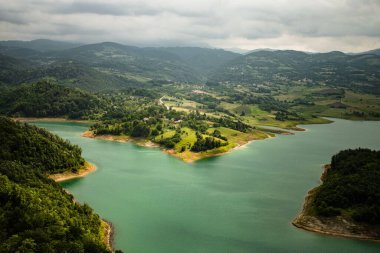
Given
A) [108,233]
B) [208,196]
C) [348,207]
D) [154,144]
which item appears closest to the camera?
[108,233]

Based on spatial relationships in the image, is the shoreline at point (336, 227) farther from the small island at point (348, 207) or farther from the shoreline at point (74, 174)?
the shoreline at point (74, 174)

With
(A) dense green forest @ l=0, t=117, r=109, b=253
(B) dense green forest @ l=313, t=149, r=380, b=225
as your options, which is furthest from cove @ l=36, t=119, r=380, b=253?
(A) dense green forest @ l=0, t=117, r=109, b=253

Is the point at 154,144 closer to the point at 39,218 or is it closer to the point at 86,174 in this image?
the point at 86,174

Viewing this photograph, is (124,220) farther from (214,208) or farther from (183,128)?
(183,128)

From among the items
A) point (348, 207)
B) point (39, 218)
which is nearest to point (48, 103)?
point (39, 218)

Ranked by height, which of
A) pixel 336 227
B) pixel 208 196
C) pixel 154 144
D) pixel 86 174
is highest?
pixel 336 227

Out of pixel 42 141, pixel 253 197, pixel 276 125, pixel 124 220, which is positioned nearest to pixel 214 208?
pixel 253 197

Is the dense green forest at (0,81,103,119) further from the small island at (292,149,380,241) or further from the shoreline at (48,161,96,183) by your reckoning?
the small island at (292,149,380,241)
